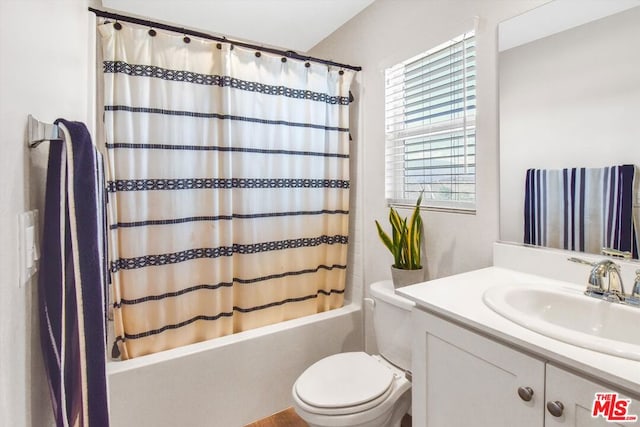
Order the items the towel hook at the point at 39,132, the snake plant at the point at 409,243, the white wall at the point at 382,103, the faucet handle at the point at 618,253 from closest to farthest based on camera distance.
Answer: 1. the towel hook at the point at 39,132
2. the faucet handle at the point at 618,253
3. the white wall at the point at 382,103
4. the snake plant at the point at 409,243

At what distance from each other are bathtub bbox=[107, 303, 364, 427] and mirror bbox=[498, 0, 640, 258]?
126cm

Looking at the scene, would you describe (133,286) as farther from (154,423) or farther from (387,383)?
(387,383)

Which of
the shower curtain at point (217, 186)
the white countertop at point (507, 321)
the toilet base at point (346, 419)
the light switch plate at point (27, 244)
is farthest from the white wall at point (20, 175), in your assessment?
the white countertop at point (507, 321)

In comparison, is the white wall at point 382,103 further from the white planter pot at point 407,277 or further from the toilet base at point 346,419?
the toilet base at point 346,419

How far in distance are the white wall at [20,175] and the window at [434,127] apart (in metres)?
1.58

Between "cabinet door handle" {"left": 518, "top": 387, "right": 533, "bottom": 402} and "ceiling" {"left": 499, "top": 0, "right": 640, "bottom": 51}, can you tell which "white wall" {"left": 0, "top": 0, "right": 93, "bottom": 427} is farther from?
"ceiling" {"left": 499, "top": 0, "right": 640, "bottom": 51}

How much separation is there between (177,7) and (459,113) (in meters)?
1.91

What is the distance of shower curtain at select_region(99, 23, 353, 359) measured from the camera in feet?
5.12

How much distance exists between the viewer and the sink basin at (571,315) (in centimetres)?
79

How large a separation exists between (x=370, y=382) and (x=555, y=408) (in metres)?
0.83

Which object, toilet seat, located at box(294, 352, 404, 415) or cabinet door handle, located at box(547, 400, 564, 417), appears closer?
cabinet door handle, located at box(547, 400, 564, 417)

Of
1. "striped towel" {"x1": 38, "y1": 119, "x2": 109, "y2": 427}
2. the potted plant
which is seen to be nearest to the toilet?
the potted plant

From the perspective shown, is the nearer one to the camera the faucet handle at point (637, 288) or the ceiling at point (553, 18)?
the faucet handle at point (637, 288)

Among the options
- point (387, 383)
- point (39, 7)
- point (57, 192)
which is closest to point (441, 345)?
point (387, 383)
